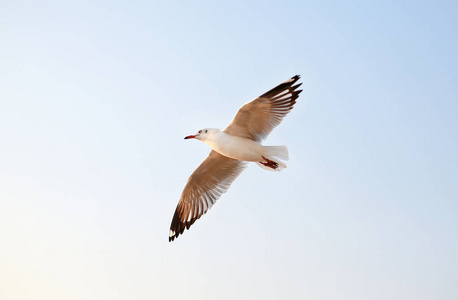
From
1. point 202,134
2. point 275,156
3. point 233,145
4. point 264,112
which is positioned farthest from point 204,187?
point 264,112

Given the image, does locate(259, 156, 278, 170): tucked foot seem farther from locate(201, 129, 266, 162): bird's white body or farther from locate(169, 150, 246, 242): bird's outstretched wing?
locate(169, 150, 246, 242): bird's outstretched wing

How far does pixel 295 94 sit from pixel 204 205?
193cm

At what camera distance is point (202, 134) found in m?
5.86

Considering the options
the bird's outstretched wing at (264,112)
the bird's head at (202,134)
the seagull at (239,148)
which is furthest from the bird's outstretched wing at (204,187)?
the bird's outstretched wing at (264,112)

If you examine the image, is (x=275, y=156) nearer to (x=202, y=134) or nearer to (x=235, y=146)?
(x=235, y=146)

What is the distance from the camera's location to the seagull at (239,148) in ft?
17.8

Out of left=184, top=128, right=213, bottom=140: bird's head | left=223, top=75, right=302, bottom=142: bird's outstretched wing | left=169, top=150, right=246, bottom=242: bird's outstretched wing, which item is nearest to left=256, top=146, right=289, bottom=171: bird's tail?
left=223, top=75, right=302, bottom=142: bird's outstretched wing

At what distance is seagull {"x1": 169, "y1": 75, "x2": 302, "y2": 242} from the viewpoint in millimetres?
5438

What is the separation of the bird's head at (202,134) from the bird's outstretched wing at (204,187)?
47cm

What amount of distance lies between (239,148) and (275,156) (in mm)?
371

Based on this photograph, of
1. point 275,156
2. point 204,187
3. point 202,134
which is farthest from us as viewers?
point 204,187

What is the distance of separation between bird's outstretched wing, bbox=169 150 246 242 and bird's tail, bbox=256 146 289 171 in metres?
0.78

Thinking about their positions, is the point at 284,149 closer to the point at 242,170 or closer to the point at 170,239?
the point at 242,170

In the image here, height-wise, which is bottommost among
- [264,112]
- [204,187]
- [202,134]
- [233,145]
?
[204,187]
